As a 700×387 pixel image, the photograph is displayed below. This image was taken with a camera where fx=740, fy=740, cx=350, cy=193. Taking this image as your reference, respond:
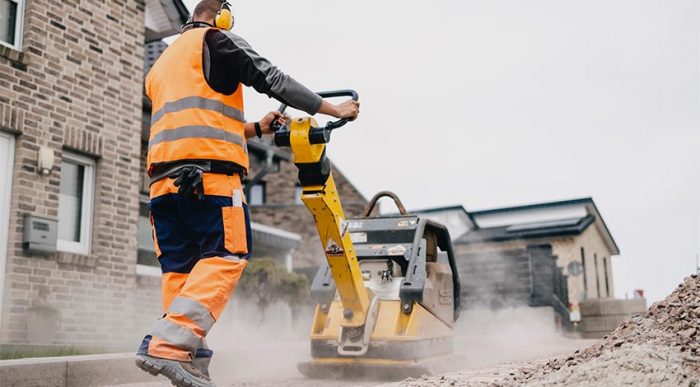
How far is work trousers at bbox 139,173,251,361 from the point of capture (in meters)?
3.16

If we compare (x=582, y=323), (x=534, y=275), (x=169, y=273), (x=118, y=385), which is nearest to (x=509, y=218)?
(x=534, y=275)

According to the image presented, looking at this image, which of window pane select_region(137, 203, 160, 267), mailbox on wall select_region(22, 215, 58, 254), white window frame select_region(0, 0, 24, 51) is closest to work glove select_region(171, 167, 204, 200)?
mailbox on wall select_region(22, 215, 58, 254)

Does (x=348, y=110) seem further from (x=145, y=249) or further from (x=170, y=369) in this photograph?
(x=145, y=249)

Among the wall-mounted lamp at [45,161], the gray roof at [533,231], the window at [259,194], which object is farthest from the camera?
the window at [259,194]

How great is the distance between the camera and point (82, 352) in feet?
22.5

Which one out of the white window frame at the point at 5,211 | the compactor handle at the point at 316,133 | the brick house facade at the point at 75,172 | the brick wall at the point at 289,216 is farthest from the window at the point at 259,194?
the compactor handle at the point at 316,133

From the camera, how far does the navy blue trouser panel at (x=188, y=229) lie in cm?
335

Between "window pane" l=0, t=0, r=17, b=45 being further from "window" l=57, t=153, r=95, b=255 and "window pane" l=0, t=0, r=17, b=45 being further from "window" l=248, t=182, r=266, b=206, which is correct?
"window" l=248, t=182, r=266, b=206

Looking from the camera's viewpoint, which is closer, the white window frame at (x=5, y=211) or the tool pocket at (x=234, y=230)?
the tool pocket at (x=234, y=230)

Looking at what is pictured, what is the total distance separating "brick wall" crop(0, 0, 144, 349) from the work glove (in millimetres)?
5183

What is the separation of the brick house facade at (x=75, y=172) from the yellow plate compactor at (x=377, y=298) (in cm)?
291

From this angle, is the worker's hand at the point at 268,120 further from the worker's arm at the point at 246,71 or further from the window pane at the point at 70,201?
the window pane at the point at 70,201

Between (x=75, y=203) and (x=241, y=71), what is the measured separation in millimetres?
6052

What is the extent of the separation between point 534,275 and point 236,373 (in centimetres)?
1287
